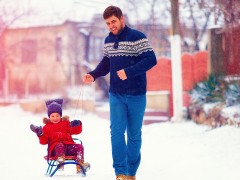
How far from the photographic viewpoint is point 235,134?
8664 mm

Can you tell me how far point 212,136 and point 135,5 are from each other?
1687 centimetres

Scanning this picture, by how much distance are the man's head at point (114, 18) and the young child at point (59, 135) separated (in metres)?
1.67

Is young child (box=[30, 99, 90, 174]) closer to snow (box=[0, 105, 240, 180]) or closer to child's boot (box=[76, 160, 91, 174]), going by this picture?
child's boot (box=[76, 160, 91, 174])

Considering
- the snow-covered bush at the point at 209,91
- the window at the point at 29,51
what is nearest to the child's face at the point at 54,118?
the snow-covered bush at the point at 209,91

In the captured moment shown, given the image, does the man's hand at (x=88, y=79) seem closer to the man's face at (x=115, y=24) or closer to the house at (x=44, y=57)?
the man's face at (x=115, y=24)

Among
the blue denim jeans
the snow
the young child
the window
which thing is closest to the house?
the window

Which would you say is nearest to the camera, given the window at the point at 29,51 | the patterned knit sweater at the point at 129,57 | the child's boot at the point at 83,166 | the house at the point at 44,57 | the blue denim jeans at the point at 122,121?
the patterned knit sweater at the point at 129,57

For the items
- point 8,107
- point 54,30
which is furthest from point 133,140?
point 54,30

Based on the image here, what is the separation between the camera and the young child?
6273mm

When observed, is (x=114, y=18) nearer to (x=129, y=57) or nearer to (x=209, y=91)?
(x=129, y=57)

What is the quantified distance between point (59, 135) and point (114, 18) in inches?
76.1

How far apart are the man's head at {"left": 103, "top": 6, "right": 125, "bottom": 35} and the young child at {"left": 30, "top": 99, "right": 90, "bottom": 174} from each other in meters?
1.67

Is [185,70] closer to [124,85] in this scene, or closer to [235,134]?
[235,134]

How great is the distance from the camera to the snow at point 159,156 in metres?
6.18
